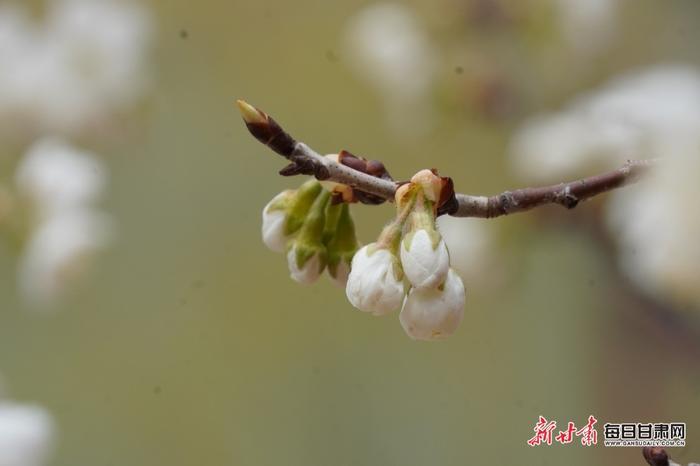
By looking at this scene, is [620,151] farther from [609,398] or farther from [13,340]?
[13,340]

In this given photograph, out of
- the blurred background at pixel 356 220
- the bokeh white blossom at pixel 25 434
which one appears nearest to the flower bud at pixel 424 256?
the blurred background at pixel 356 220

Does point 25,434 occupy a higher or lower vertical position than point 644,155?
lower

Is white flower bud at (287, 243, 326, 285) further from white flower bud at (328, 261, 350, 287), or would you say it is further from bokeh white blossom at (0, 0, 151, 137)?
bokeh white blossom at (0, 0, 151, 137)

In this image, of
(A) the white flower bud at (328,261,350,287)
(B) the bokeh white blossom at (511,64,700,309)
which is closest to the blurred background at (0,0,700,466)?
(B) the bokeh white blossom at (511,64,700,309)

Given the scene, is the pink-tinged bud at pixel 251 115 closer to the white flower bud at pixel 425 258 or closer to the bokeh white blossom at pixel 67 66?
the white flower bud at pixel 425 258

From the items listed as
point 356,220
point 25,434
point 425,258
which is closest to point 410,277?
point 425,258

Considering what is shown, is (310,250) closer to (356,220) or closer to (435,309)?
(435,309)

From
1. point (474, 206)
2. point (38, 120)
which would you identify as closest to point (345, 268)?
point (474, 206)
